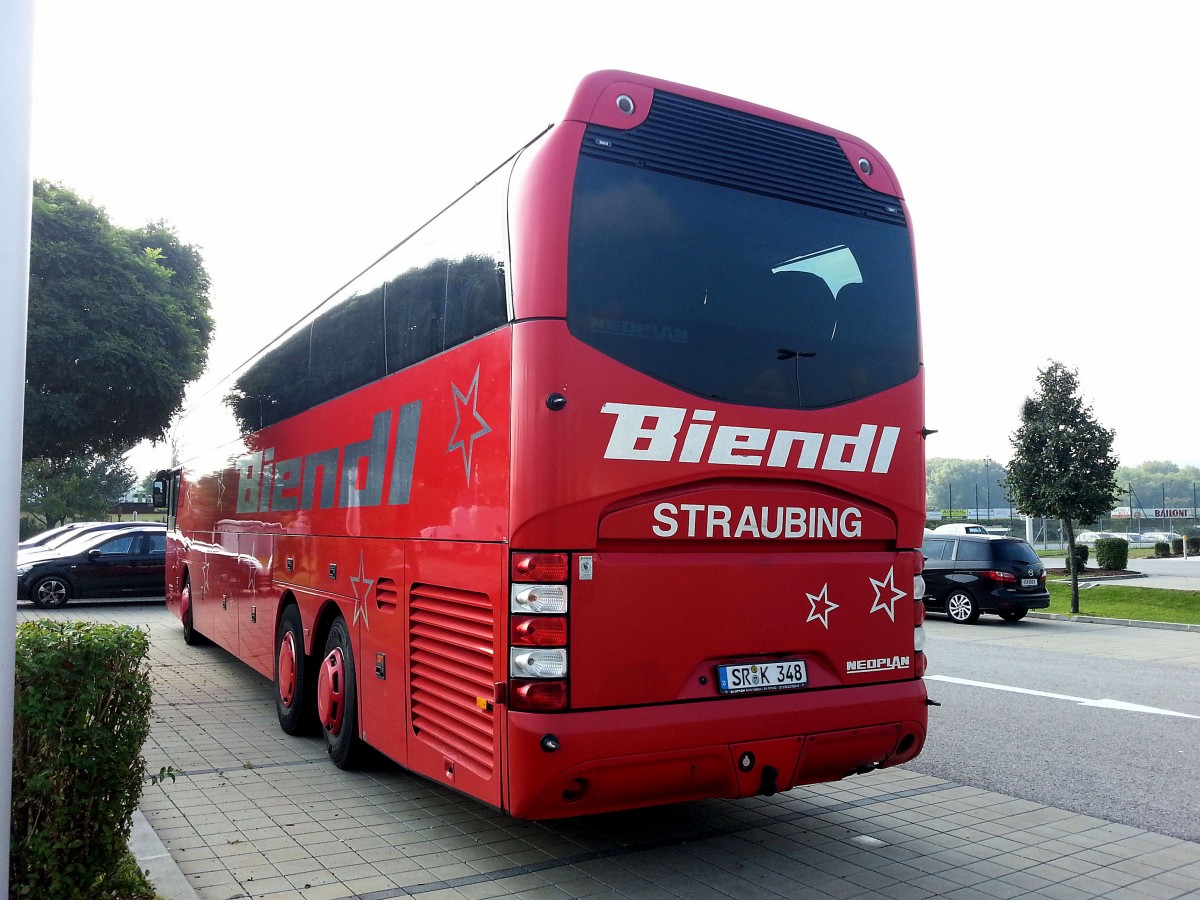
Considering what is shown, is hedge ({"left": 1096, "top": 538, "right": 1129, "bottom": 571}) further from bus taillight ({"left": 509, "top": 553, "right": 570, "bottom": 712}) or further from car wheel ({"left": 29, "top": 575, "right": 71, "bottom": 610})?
bus taillight ({"left": 509, "top": 553, "right": 570, "bottom": 712})

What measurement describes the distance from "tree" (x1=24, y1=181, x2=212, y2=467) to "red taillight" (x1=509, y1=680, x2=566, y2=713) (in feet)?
64.6

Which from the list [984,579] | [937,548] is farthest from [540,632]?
[937,548]

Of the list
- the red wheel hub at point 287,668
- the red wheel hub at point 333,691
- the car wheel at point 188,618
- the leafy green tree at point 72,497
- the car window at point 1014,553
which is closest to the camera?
the red wheel hub at point 333,691

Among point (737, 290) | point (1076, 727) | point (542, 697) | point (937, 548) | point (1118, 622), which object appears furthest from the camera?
point (937, 548)

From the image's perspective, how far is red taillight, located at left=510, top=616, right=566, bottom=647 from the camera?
172 inches

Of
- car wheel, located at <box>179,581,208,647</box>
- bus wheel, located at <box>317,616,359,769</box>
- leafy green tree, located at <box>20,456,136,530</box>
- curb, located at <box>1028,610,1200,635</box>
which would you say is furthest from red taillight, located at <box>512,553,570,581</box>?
leafy green tree, located at <box>20,456,136,530</box>

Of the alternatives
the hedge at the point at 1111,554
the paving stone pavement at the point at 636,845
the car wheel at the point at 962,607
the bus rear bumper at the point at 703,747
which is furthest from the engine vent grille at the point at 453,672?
the hedge at the point at 1111,554

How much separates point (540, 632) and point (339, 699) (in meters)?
2.97

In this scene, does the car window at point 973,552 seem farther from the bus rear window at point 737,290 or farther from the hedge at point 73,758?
the hedge at point 73,758

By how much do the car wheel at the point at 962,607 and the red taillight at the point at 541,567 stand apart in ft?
52.5

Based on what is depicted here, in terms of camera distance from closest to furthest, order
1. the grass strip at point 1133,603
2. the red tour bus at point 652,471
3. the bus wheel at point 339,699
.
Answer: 1. the red tour bus at point 652,471
2. the bus wheel at point 339,699
3. the grass strip at point 1133,603

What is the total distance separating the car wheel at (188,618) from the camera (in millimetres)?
13688

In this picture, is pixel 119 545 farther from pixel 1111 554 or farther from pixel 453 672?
pixel 1111 554

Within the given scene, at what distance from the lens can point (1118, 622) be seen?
1917 centimetres
